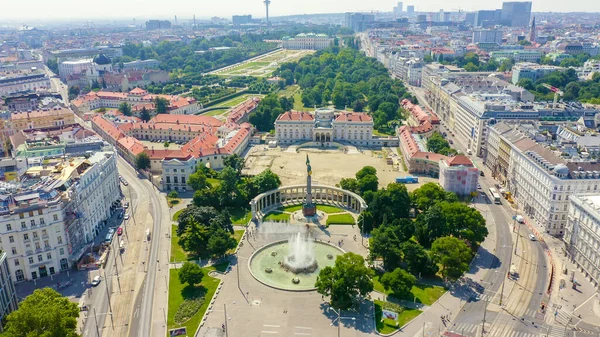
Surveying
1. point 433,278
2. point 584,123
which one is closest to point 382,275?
point 433,278

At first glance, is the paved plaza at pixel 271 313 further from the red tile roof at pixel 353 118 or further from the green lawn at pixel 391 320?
the red tile roof at pixel 353 118

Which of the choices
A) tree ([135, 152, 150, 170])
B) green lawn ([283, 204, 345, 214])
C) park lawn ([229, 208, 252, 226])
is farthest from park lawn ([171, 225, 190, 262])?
tree ([135, 152, 150, 170])

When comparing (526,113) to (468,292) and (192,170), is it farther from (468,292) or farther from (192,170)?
(192,170)

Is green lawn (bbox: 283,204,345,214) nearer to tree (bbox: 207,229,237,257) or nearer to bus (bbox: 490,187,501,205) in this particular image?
tree (bbox: 207,229,237,257)

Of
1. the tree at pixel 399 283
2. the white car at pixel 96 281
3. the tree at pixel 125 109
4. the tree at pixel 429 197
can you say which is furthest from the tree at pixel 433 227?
the tree at pixel 125 109

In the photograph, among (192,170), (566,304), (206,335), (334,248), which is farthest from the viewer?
(192,170)

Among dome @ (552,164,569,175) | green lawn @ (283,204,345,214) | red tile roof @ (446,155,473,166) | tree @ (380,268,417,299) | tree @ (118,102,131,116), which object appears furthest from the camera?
tree @ (118,102,131,116)

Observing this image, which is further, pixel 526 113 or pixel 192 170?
pixel 526 113
